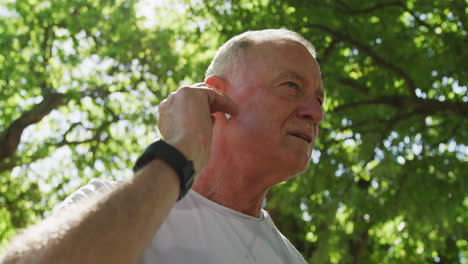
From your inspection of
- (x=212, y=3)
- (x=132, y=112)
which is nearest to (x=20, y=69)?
(x=132, y=112)

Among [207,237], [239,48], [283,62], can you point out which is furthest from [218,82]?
[207,237]

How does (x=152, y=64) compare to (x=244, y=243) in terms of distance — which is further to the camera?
(x=152, y=64)

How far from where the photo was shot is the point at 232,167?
6.53 ft

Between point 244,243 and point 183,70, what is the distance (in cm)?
555

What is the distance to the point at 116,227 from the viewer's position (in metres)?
1.04

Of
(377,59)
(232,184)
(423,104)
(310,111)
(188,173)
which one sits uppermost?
(188,173)

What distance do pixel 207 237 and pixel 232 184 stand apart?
0.34 meters

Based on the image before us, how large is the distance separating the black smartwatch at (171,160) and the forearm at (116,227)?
2cm

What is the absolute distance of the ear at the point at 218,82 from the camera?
7.04 feet

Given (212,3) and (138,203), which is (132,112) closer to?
(212,3)

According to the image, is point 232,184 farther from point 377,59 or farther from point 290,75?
point 377,59

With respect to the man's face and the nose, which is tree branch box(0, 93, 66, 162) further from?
the nose

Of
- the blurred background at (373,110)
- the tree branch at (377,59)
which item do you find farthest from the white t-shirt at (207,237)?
the tree branch at (377,59)

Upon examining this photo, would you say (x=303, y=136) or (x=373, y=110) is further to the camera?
(x=373, y=110)
